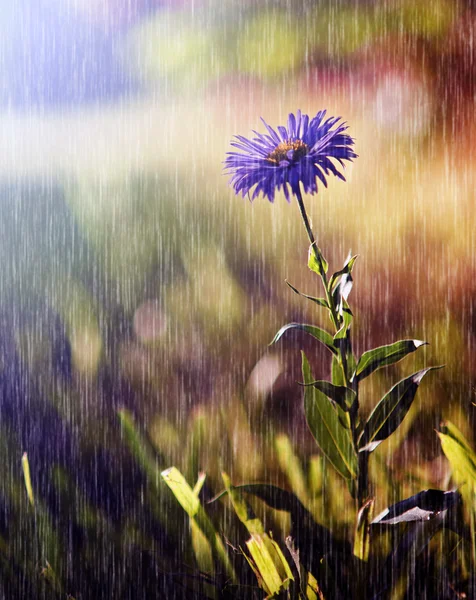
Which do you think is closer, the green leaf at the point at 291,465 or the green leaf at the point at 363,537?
the green leaf at the point at 363,537

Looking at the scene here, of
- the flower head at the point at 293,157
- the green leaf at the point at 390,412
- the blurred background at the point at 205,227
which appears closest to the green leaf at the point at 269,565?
the blurred background at the point at 205,227

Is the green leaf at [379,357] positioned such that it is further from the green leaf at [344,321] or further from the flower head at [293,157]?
the flower head at [293,157]

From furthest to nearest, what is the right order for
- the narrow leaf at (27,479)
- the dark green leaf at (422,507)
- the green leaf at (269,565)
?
the narrow leaf at (27,479) < the green leaf at (269,565) < the dark green leaf at (422,507)

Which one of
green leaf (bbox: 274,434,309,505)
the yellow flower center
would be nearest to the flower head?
the yellow flower center

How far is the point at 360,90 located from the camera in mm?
1082

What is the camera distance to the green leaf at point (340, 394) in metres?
0.90

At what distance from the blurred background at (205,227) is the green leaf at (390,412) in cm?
11

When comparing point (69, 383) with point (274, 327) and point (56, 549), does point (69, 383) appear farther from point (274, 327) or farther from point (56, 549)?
point (274, 327)

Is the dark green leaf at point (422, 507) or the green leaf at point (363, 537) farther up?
the dark green leaf at point (422, 507)

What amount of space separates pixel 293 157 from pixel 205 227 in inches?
9.9

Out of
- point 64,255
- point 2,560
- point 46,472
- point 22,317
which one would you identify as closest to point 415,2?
point 64,255

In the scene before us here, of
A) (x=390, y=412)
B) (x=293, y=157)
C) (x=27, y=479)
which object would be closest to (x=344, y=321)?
(x=390, y=412)

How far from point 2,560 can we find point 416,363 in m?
0.87

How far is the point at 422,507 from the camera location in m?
0.89
